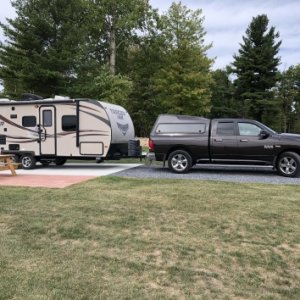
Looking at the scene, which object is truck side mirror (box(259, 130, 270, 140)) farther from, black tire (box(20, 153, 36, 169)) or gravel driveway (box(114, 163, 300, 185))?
black tire (box(20, 153, 36, 169))

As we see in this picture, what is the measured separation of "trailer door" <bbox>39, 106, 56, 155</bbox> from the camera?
14812 mm

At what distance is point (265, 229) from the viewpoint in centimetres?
607

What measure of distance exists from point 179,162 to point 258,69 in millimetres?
36306

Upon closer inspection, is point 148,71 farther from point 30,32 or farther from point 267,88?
point 30,32

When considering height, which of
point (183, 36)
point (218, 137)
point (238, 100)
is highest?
point (183, 36)

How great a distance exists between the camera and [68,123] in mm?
14602

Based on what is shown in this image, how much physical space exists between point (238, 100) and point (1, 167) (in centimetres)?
4425

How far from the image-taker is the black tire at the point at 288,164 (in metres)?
12.2

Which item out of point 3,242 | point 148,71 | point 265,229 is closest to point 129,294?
point 3,242

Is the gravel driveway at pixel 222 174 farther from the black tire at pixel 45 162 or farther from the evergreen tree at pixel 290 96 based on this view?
the evergreen tree at pixel 290 96

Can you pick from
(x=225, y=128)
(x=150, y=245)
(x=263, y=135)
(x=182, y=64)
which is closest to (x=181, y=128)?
(x=225, y=128)

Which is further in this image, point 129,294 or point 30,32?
point 30,32

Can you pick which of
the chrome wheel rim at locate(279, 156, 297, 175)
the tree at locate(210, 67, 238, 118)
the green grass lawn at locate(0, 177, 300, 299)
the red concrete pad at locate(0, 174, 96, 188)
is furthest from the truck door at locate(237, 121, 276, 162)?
the tree at locate(210, 67, 238, 118)

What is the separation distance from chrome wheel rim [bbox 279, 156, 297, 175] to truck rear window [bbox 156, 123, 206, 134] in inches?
104
